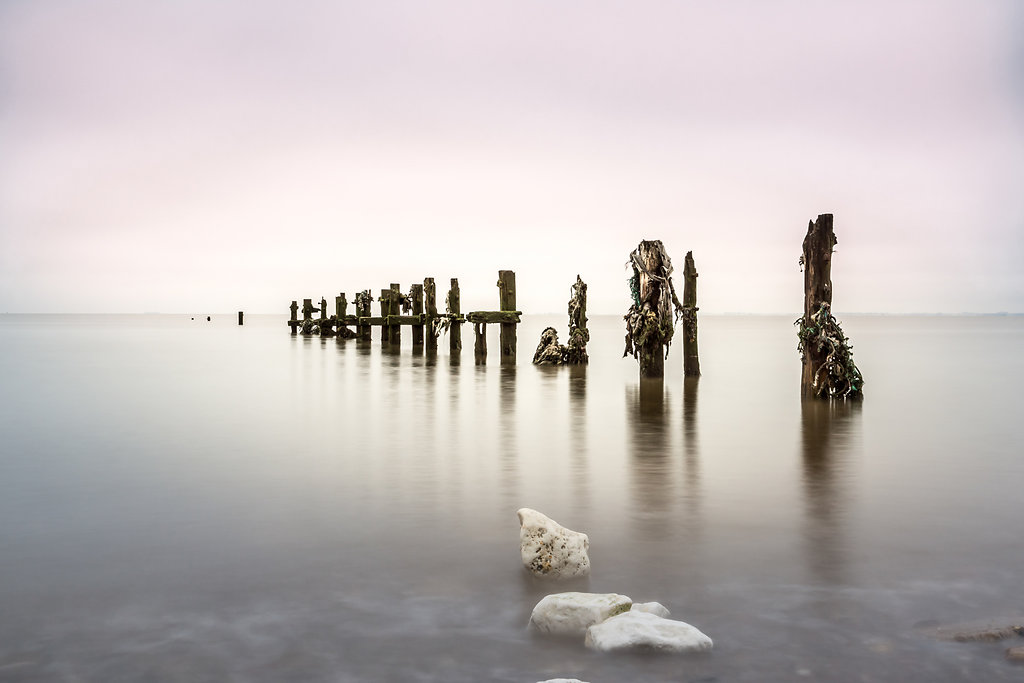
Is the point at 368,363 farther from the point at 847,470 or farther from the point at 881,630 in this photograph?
the point at 881,630

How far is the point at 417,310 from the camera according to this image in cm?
3559

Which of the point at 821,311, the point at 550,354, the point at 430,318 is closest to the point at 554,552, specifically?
the point at 821,311

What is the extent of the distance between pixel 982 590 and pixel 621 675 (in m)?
2.46

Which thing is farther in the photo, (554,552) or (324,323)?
(324,323)

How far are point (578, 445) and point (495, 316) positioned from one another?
15.3 meters

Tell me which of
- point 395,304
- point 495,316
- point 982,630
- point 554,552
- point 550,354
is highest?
point 395,304

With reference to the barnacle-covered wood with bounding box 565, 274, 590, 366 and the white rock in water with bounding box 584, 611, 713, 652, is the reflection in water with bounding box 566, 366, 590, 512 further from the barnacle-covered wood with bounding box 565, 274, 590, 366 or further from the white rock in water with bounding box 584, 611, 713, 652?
the barnacle-covered wood with bounding box 565, 274, 590, 366

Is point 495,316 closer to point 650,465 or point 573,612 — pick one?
point 650,465

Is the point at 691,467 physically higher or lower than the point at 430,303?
lower

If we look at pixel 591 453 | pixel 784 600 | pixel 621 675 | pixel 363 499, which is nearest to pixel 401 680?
pixel 621 675

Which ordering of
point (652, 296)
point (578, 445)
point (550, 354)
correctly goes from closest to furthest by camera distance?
point (578, 445) < point (652, 296) < point (550, 354)

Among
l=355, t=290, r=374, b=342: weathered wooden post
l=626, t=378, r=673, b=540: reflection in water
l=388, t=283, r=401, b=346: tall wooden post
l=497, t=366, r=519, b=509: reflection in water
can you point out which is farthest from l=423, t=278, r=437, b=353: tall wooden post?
l=626, t=378, r=673, b=540: reflection in water

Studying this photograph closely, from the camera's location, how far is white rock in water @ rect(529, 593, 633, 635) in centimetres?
420

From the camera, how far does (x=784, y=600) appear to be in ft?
15.3
